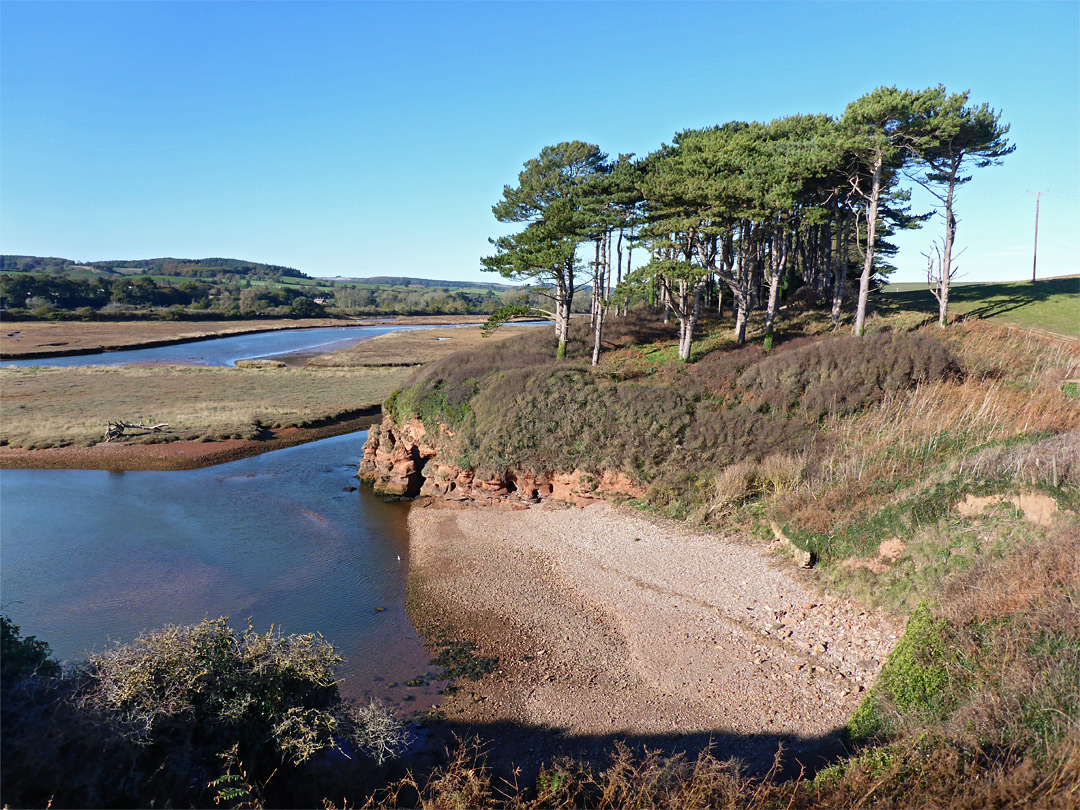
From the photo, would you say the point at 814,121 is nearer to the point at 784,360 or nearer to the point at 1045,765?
the point at 784,360

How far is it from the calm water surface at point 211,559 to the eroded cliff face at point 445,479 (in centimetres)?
124

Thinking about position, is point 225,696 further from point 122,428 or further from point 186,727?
point 122,428

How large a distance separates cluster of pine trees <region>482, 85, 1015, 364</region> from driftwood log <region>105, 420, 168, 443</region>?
69.0 feet

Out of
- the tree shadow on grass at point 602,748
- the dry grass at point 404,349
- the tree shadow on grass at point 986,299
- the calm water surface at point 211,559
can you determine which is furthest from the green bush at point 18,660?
the dry grass at point 404,349

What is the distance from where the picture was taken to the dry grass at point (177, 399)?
34.1 m

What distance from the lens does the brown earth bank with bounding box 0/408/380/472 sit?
1142 inches

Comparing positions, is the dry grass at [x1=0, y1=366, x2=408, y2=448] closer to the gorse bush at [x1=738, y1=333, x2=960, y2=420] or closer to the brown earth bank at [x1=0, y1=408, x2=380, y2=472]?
the brown earth bank at [x1=0, y1=408, x2=380, y2=472]

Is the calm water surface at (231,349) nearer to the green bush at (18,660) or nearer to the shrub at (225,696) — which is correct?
the green bush at (18,660)

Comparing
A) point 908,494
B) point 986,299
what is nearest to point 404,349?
point 986,299

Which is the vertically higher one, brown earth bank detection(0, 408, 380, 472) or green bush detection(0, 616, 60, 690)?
green bush detection(0, 616, 60, 690)

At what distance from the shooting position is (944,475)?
45.6 ft

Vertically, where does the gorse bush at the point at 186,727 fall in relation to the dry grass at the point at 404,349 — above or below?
below

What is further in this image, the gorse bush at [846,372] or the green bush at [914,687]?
the gorse bush at [846,372]

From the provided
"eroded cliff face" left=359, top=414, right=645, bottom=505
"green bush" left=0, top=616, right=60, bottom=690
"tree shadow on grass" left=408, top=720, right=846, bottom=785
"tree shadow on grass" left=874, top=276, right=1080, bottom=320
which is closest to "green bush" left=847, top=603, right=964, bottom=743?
"tree shadow on grass" left=408, top=720, right=846, bottom=785
